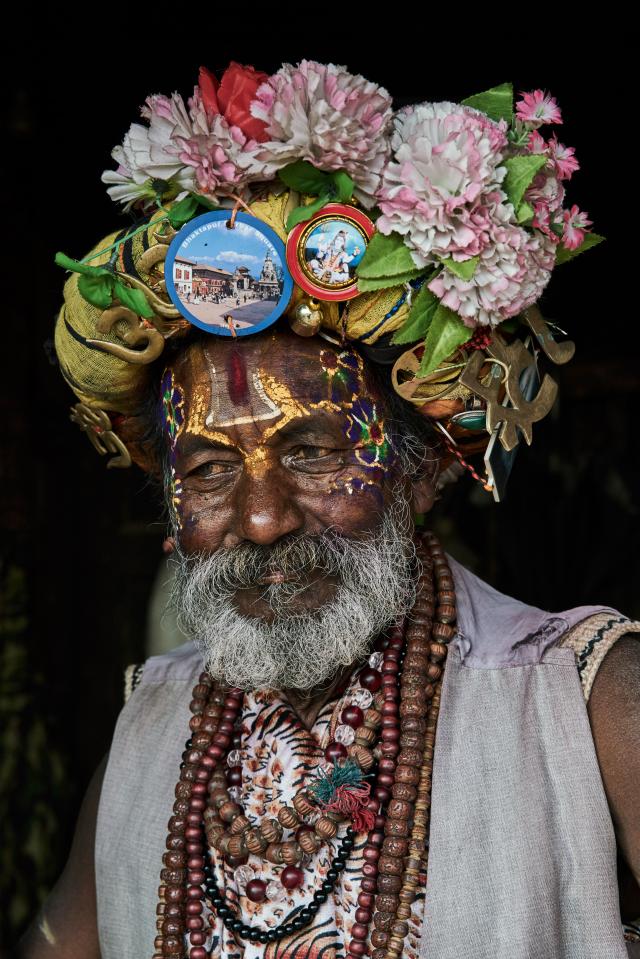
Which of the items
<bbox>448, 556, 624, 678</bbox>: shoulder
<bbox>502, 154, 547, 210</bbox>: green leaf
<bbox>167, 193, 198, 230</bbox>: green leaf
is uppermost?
<bbox>502, 154, 547, 210</bbox>: green leaf

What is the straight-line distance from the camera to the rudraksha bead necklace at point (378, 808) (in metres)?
2.03

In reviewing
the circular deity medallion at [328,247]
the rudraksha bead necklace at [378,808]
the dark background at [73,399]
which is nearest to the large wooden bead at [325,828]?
the rudraksha bead necklace at [378,808]

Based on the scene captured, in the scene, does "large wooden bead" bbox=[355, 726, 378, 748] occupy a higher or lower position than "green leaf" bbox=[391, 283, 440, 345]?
lower

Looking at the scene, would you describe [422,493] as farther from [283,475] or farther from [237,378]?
[237,378]

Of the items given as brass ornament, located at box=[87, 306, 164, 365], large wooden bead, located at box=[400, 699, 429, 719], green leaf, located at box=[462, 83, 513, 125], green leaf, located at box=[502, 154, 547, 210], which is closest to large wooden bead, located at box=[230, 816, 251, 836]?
large wooden bead, located at box=[400, 699, 429, 719]

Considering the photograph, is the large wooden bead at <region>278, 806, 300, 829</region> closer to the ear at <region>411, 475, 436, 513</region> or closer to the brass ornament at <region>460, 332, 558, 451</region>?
the ear at <region>411, 475, 436, 513</region>

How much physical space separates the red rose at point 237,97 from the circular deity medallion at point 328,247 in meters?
0.18

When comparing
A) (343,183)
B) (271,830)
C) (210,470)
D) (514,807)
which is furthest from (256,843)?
(343,183)

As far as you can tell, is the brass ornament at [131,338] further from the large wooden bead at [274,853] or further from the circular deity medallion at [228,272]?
the large wooden bead at [274,853]

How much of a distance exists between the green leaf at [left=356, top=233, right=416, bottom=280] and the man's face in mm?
219

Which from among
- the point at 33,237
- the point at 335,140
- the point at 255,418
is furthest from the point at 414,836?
the point at 33,237

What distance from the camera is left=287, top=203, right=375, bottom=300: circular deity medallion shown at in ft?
6.91

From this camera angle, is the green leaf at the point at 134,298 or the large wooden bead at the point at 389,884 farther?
the green leaf at the point at 134,298

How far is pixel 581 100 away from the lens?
4.20 metres
